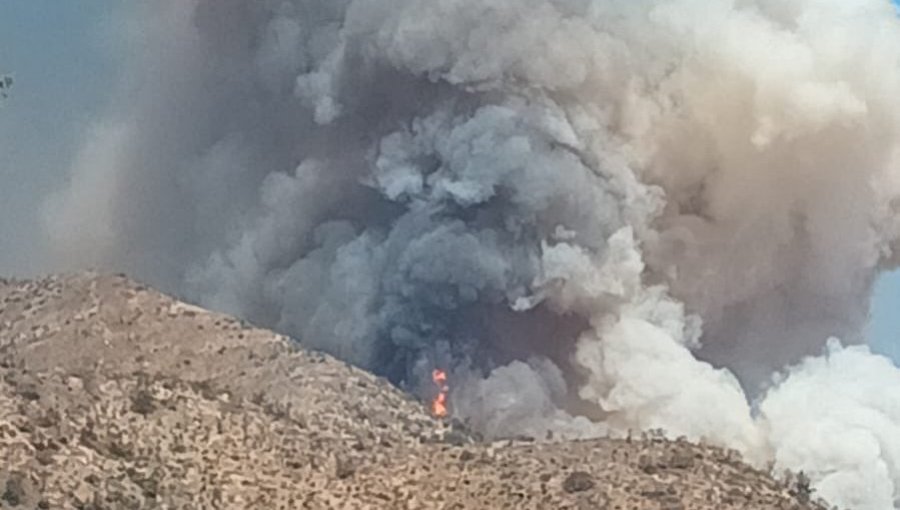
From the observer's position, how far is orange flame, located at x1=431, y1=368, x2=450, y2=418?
56.0 metres

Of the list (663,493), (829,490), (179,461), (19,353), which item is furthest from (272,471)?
(829,490)

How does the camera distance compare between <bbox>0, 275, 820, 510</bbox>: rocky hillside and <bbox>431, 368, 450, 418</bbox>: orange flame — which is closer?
<bbox>0, 275, 820, 510</bbox>: rocky hillside

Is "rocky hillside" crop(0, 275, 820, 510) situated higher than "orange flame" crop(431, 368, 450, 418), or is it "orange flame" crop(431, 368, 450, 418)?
"orange flame" crop(431, 368, 450, 418)

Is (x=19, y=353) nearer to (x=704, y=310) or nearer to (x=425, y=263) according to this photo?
(x=425, y=263)

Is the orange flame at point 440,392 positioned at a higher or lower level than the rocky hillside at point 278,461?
higher

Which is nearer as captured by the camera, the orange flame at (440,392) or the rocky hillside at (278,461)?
the rocky hillside at (278,461)

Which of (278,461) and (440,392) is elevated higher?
(440,392)

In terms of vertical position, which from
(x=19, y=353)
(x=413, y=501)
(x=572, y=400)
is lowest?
(x=413, y=501)

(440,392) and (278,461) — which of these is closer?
(278,461)

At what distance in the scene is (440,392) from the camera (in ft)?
192

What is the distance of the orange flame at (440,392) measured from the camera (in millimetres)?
55994

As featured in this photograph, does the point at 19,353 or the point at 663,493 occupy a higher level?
the point at 19,353

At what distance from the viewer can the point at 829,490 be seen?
192 feet

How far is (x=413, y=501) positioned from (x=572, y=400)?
78.0ft
